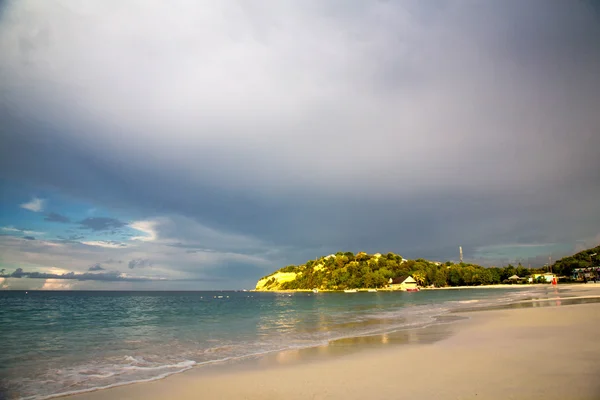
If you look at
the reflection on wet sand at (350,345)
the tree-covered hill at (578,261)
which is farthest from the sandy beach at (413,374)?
the tree-covered hill at (578,261)

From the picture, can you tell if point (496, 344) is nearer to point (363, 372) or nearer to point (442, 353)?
point (442, 353)

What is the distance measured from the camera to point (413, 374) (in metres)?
10.2

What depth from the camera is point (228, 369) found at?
12.6 metres

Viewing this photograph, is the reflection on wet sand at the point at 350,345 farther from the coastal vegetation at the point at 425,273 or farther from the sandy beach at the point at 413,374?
the coastal vegetation at the point at 425,273

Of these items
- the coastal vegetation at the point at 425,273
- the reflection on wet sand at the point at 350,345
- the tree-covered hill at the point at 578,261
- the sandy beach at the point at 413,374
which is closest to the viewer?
the sandy beach at the point at 413,374

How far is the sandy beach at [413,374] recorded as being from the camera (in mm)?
8438

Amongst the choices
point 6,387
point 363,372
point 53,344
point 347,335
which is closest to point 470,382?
point 363,372

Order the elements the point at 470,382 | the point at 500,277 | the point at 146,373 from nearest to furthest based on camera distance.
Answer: the point at 470,382
the point at 146,373
the point at 500,277

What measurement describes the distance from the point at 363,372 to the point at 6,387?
11.4 meters

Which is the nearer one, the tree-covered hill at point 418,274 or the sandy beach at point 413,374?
the sandy beach at point 413,374

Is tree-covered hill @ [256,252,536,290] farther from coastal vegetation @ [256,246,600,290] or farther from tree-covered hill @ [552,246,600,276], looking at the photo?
tree-covered hill @ [552,246,600,276]

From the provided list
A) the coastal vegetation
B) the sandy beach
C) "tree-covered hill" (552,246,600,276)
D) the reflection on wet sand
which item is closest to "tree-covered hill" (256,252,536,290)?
the coastal vegetation

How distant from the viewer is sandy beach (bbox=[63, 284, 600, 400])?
844 centimetres

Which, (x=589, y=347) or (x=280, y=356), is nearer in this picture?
(x=589, y=347)
